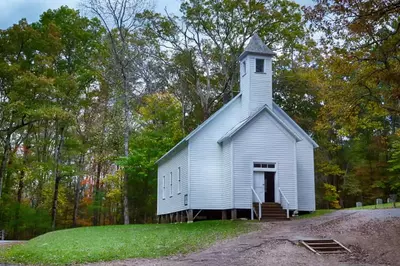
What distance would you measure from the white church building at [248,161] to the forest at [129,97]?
4639 millimetres

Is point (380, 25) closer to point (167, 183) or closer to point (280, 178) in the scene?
point (280, 178)

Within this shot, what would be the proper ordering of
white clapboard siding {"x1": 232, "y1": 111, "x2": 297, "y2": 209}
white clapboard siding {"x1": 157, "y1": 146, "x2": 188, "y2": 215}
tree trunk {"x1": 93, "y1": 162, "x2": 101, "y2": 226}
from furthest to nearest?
tree trunk {"x1": 93, "y1": 162, "x2": 101, "y2": 226} < white clapboard siding {"x1": 157, "y1": 146, "x2": 188, "y2": 215} < white clapboard siding {"x1": 232, "y1": 111, "x2": 297, "y2": 209}

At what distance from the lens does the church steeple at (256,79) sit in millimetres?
24609

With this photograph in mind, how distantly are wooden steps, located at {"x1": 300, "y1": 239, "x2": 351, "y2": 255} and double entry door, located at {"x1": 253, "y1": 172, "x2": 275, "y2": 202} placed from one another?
761cm

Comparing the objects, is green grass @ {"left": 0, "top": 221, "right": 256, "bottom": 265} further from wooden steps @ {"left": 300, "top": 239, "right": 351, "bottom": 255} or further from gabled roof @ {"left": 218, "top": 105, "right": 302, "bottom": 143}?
gabled roof @ {"left": 218, "top": 105, "right": 302, "bottom": 143}

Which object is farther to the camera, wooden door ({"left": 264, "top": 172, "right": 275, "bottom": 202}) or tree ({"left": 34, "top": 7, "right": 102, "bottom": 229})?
tree ({"left": 34, "top": 7, "right": 102, "bottom": 229})

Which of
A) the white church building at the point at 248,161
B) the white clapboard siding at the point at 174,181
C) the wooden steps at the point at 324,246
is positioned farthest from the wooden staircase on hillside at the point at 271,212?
the wooden steps at the point at 324,246

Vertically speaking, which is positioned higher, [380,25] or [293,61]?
[293,61]

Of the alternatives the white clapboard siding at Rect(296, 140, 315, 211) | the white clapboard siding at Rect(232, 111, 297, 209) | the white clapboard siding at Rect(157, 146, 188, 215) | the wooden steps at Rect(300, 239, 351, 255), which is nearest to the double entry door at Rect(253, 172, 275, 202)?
the white clapboard siding at Rect(232, 111, 297, 209)

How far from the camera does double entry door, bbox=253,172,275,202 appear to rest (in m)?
23.1

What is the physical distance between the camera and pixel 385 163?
134 feet

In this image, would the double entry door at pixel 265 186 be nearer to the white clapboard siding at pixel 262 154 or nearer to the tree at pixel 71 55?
the white clapboard siding at pixel 262 154

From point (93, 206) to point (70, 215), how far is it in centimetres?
412

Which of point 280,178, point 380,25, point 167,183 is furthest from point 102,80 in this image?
point 380,25
